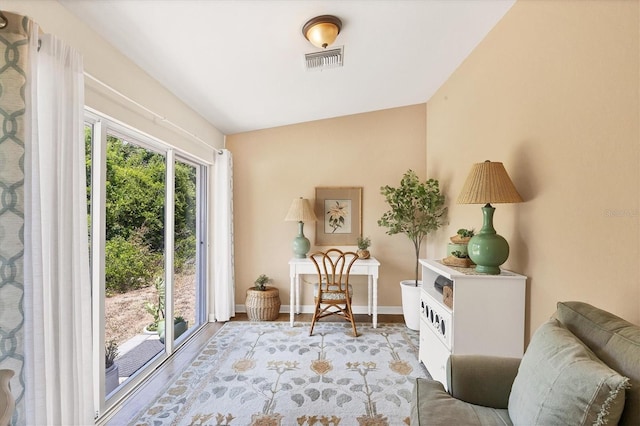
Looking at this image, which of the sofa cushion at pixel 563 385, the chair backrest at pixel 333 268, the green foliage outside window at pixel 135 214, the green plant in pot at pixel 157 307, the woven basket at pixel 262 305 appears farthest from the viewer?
the woven basket at pixel 262 305

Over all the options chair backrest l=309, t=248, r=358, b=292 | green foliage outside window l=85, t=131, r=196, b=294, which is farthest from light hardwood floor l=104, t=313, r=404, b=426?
green foliage outside window l=85, t=131, r=196, b=294

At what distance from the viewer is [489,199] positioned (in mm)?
1794

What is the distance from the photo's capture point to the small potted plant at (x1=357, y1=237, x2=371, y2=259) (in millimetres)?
3562

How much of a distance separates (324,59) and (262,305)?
2.74 m

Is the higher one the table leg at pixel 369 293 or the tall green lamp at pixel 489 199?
the tall green lamp at pixel 489 199

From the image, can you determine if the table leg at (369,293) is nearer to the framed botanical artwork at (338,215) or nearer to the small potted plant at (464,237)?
the framed botanical artwork at (338,215)

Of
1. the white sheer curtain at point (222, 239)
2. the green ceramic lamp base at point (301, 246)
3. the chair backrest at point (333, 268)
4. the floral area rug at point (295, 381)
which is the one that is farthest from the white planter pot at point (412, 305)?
the white sheer curtain at point (222, 239)

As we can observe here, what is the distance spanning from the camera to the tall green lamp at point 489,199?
5.90ft

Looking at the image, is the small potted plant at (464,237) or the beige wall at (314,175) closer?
the small potted plant at (464,237)

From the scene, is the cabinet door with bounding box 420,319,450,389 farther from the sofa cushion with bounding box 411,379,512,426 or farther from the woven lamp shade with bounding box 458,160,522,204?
the woven lamp shade with bounding box 458,160,522,204

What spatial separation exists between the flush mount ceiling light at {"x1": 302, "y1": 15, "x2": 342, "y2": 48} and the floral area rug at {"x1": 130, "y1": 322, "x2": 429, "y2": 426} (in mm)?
2451

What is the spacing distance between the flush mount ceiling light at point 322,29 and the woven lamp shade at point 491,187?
1.30 meters

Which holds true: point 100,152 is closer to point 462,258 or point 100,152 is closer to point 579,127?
point 462,258

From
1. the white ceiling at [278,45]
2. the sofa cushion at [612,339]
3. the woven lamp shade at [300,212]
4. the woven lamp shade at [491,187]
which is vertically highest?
the white ceiling at [278,45]
